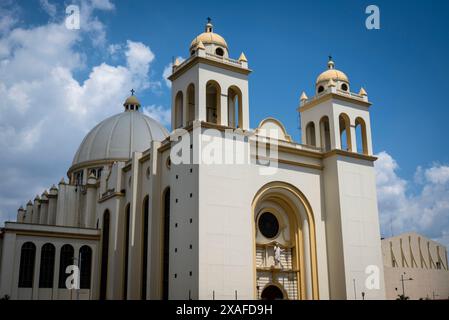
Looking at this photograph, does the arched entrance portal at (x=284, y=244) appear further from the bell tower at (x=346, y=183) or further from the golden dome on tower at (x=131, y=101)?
the golden dome on tower at (x=131, y=101)

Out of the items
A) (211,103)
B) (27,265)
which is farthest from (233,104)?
(27,265)

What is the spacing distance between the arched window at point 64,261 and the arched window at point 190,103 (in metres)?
14.5

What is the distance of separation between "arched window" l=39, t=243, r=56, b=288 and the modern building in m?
30.4

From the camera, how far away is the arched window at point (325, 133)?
40.0 m

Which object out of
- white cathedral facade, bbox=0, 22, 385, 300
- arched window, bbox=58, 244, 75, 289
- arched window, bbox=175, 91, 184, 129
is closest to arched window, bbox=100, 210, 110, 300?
white cathedral facade, bbox=0, 22, 385, 300

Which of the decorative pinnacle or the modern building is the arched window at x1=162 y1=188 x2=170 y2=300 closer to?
the decorative pinnacle

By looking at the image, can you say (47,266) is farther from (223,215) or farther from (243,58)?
(243,58)

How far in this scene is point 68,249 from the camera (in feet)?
134

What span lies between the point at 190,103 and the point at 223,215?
28.6 feet

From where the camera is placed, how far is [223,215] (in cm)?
3044

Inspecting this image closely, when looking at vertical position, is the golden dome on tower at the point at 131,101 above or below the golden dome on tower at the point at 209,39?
above

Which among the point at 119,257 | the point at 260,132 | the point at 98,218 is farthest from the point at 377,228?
the point at 98,218

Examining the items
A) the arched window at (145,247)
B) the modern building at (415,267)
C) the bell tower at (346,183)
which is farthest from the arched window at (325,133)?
the modern building at (415,267)

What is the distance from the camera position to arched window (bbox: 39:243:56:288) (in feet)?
127
